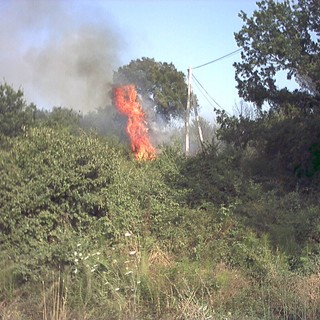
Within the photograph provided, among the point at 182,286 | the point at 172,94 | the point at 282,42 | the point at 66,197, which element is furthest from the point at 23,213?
the point at 172,94

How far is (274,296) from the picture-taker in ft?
25.1

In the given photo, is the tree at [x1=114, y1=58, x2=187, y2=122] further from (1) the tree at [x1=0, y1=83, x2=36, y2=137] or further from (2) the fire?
(1) the tree at [x1=0, y1=83, x2=36, y2=137]

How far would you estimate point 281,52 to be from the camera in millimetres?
18719

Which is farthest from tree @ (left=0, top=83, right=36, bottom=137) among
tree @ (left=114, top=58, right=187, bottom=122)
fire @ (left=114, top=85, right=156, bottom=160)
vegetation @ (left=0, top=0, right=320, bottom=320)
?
tree @ (left=114, top=58, right=187, bottom=122)

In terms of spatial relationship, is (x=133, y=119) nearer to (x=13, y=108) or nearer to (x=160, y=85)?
(x=13, y=108)

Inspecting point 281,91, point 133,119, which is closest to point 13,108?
point 133,119

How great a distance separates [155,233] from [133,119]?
13174mm

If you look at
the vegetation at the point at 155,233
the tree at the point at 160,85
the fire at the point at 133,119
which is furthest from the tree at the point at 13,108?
the tree at the point at 160,85

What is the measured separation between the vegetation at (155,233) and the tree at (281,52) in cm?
197

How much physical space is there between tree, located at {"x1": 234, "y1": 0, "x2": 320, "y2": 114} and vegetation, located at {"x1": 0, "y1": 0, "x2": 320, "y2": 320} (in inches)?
77.4

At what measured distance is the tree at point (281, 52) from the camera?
60.3 ft

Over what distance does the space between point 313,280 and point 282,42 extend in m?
12.5

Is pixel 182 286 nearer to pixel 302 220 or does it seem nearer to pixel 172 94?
pixel 302 220

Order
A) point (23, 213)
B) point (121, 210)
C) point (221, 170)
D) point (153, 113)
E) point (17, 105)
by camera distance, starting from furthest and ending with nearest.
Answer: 1. point (153, 113)
2. point (17, 105)
3. point (221, 170)
4. point (121, 210)
5. point (23, 213)
